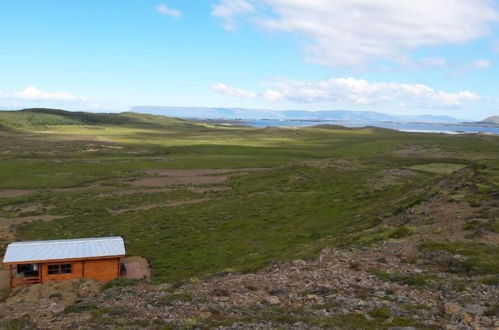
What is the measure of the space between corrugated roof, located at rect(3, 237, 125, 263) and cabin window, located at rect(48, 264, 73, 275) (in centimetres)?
81

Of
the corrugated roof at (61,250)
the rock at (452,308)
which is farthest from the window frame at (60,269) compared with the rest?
the rock at (452,308)

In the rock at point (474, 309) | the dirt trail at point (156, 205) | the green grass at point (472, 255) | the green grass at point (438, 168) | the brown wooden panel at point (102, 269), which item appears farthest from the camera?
the green grass at point (438, 168)

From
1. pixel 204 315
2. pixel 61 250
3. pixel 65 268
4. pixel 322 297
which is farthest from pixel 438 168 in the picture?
pixel 204 315

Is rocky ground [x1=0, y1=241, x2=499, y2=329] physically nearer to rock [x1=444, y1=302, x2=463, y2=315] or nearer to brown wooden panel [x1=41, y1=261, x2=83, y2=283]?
rock [x1=444, y1=302, x2=463, y2=315]

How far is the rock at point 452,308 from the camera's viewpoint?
15977mm

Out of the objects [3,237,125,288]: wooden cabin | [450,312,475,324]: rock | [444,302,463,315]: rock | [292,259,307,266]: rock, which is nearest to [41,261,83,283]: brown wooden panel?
[3,237,125,288]: wooden cabin

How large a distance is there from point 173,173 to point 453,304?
9050 cm

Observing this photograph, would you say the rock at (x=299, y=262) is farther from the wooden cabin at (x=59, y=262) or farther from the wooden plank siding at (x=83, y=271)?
the wooden cabin at (x=59, y=262)

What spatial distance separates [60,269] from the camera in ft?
108

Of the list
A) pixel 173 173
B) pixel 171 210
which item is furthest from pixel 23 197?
pixel 173 173

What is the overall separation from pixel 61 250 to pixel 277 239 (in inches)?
810

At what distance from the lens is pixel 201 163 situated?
119562mm

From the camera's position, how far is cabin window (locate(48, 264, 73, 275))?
107 feet

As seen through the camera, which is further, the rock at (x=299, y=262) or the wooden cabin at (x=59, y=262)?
the wooden cabin at (x=59, y=262)
